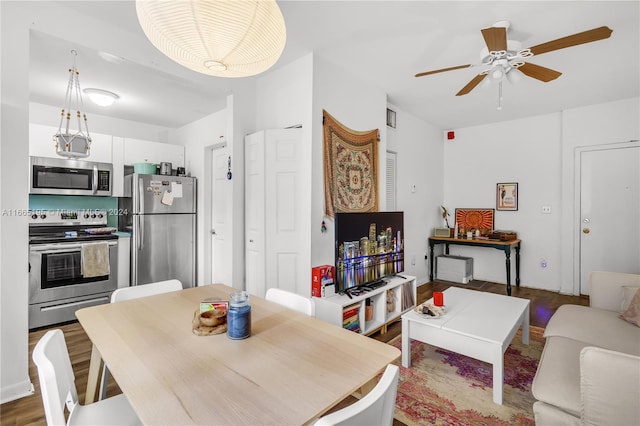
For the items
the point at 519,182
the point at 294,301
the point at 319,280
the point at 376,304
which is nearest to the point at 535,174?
the point at 519,182

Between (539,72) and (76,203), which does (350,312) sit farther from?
(76,203)

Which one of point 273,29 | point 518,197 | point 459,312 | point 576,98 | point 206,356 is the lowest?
point 459,312

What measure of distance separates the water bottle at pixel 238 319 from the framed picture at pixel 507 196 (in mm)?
4824

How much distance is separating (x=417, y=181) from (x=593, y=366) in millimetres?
3703

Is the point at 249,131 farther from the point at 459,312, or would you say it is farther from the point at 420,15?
the point at 459,312

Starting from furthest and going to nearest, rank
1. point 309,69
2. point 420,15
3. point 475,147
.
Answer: point 475,147 < point 309,69 < point 420,15

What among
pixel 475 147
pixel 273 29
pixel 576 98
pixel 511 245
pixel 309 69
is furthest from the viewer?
pixel 475 147

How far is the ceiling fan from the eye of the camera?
2.03 meters

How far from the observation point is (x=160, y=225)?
3875 mm

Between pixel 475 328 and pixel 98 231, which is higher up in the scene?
pixel 98 231

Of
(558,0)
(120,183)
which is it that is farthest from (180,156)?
(558,0)

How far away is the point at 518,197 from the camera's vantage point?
4719 millimetres

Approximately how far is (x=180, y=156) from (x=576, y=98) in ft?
17.8

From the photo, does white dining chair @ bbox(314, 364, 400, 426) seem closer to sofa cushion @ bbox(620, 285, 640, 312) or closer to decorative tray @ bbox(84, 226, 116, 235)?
sofa cushion @ bbox(620, 285, 640, 312)
